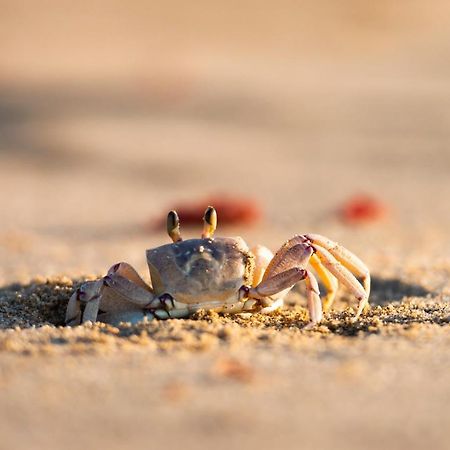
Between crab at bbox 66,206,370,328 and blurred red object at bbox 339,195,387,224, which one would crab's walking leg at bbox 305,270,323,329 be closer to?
crab at bbox 66,206,370,328

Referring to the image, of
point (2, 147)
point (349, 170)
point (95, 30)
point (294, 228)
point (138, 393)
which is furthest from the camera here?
point (95, 30)

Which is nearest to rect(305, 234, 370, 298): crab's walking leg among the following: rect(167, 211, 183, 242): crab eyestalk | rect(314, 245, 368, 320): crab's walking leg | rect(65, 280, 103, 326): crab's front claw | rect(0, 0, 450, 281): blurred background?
rect(314, 245, 368, 320): crab's walking leg

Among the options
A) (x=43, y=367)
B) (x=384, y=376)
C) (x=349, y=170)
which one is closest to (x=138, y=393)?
(x=43, y=367)

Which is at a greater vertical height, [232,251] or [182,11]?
[182,11]

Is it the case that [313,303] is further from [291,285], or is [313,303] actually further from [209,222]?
[209,222]

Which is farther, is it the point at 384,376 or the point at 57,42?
the point at 57,42

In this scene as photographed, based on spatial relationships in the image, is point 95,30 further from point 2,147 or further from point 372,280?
point 372,280

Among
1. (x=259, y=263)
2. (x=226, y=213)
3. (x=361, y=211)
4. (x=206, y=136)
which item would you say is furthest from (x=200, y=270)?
(x=206, y=136)
